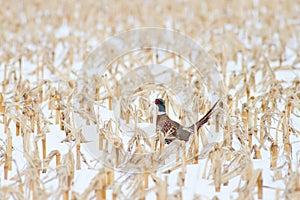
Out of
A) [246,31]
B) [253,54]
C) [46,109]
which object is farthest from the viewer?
[246,31]

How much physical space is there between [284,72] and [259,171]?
4.04m

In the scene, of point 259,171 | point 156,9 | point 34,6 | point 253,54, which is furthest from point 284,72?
point 34,6

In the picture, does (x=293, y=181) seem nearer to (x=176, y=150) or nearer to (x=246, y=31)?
(x=176, y=150)

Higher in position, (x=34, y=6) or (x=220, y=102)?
(x=34, y=6)

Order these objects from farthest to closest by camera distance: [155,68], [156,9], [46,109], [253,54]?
[156,9], [253,54], [155,68], [46,109]

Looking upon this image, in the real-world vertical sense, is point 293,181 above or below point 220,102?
below

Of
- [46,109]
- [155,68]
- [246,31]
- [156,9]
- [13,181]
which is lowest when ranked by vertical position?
[13,181]

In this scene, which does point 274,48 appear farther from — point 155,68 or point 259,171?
point 259,171

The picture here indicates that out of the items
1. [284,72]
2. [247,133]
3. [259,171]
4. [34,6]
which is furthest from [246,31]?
[259,171]

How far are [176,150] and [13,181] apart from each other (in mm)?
1175

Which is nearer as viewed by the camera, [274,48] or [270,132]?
[270,132]

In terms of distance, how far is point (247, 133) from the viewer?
4.71 meters

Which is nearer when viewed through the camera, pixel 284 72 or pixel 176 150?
pixel 176 150

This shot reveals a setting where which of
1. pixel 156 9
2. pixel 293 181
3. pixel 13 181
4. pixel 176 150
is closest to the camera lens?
pixel 293 181
